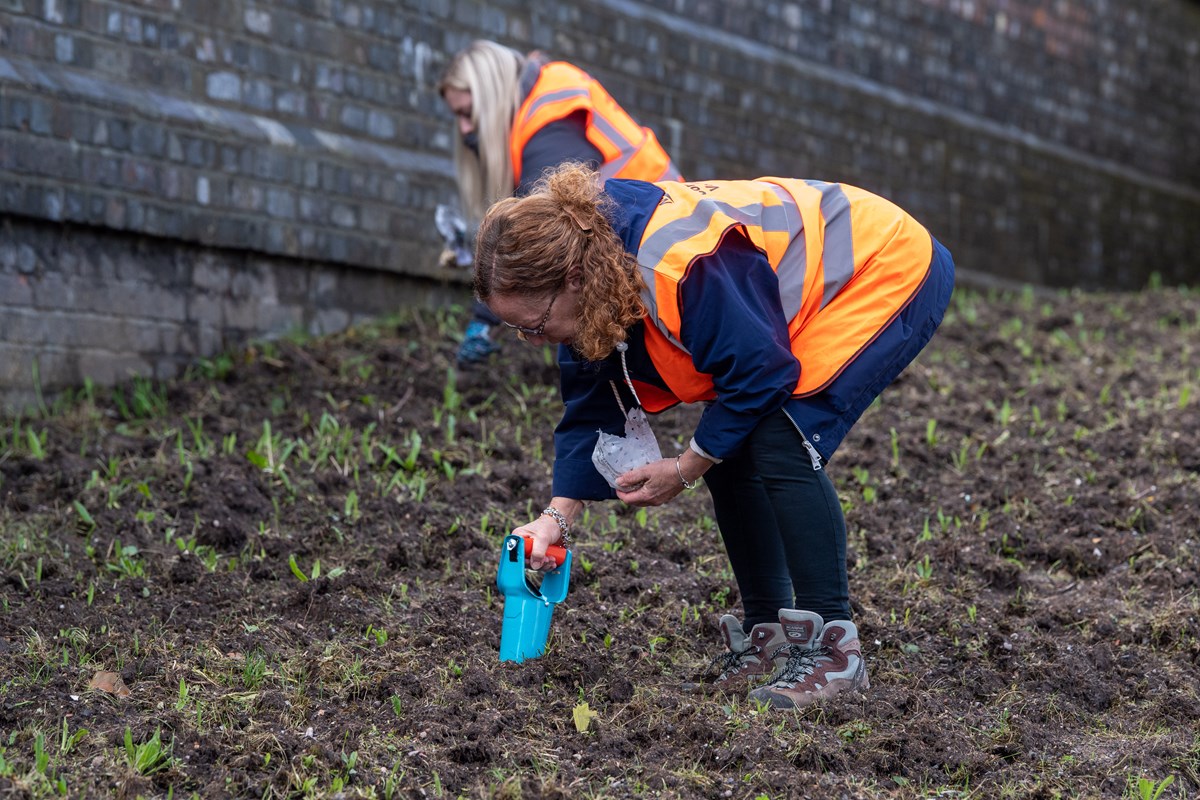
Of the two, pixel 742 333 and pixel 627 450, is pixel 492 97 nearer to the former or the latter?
pixel 627 450

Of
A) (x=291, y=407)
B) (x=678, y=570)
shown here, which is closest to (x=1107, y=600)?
(x=678, y=570)

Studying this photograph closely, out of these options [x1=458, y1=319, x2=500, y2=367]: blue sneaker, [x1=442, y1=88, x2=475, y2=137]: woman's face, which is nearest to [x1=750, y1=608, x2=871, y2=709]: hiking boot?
[x1=442, y1=88, x2=475, y2=137]: woman's face

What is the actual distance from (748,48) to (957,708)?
5.86 m

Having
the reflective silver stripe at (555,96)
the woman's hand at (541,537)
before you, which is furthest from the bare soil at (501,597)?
the reflective silver stripe at (555,96)

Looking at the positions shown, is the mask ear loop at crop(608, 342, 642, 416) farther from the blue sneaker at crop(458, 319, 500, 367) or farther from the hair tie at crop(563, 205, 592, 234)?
the blue sneaker at crop(458, 319, 500, 367)

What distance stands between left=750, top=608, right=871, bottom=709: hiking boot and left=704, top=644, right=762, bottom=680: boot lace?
0.20m

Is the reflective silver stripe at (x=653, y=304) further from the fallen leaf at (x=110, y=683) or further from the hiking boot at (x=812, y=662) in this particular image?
the fallen leaf at (x=110, y=683)

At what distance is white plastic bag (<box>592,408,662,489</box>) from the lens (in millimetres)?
2756

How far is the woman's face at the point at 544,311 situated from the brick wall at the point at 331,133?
3.19 meters

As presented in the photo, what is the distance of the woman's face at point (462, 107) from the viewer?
453cm

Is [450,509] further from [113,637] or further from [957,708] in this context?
[957,708]

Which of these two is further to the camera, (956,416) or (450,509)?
(956,416)

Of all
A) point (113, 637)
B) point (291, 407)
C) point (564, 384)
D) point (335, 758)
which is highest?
point (564, 384)

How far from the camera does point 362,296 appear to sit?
247 inches
